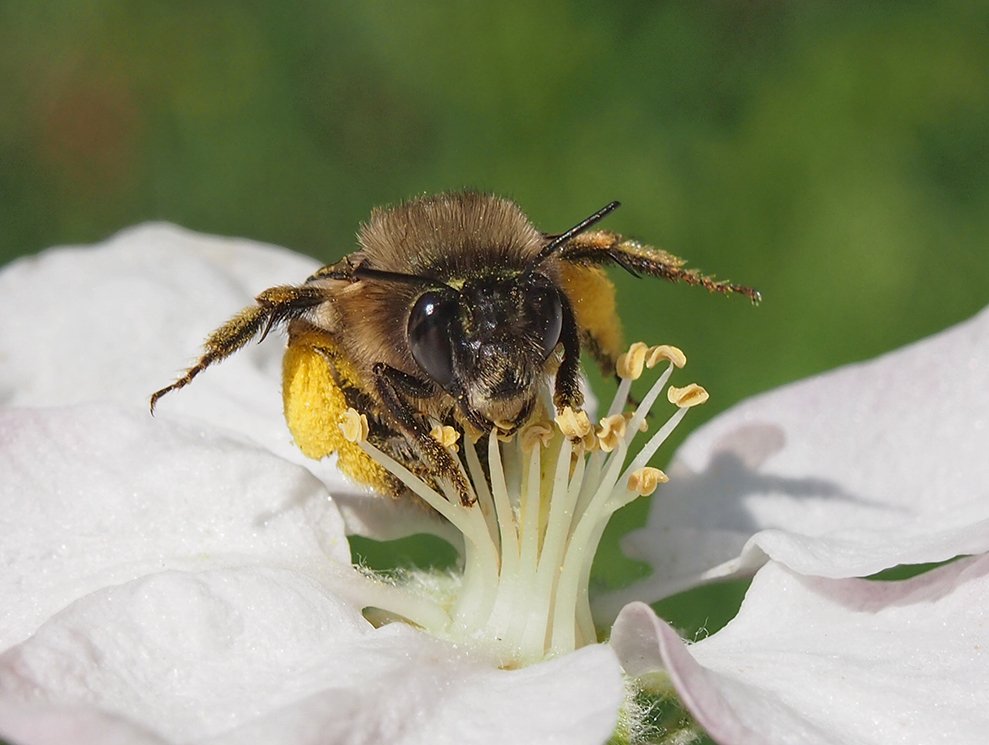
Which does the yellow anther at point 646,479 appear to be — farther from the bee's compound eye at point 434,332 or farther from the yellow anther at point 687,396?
the bee's compound eye at point 434,332

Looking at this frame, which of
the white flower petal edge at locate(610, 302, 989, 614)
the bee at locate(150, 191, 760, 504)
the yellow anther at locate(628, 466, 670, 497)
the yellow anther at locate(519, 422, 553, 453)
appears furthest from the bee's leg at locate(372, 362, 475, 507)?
the white flower petal edge at locate(610, 302, 989, 614)

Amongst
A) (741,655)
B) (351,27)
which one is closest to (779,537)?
(741,655)

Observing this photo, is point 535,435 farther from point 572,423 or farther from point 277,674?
point 277,674

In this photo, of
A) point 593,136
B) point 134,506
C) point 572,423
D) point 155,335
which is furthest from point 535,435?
point 593,136

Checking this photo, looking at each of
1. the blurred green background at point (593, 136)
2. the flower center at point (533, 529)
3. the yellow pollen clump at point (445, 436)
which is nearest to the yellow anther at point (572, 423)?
the flower center at point (533, 529)

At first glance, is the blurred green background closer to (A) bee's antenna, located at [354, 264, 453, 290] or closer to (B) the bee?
(B) the bee
